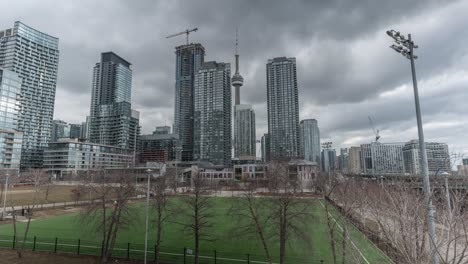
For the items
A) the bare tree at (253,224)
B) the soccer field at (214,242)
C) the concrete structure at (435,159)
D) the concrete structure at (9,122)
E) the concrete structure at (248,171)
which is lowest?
the soccer field at (214,242)

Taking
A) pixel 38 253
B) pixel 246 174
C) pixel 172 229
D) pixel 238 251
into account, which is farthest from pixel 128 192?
pixel 246 174

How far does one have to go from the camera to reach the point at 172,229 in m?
41.8

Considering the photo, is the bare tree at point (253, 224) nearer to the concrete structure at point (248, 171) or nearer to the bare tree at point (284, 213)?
the bare tree at point (284, 213)

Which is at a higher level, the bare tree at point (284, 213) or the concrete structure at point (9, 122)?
the concrete structure at point (9, 122)

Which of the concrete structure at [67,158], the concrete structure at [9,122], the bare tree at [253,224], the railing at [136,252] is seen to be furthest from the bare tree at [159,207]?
the concrete structure at [67,158]

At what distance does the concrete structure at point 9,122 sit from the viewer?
144 metres

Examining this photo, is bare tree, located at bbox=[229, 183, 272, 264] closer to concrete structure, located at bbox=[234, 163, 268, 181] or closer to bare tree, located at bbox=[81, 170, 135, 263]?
bare tree, located at bbox=[81, 170, 135, 263]

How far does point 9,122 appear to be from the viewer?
167m

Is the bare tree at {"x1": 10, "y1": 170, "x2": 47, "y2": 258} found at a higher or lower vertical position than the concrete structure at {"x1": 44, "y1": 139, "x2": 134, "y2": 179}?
lower

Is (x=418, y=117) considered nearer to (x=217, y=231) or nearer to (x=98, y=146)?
(x=217, y=231)

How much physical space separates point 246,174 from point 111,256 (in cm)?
11100

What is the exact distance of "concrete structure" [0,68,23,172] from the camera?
14450 centimetres

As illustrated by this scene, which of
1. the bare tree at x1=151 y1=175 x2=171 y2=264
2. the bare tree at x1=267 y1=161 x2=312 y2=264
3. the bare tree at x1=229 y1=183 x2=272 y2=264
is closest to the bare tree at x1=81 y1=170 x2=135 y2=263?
the bare tree at x1=151 y1=175 x2=171 y2=264

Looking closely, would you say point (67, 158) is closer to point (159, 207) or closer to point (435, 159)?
point (159, 207)
